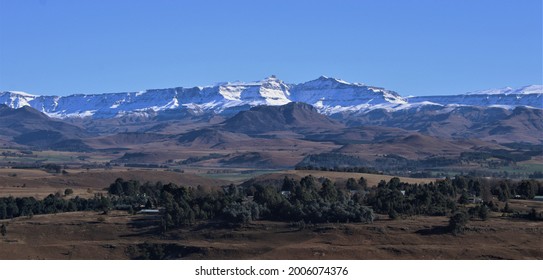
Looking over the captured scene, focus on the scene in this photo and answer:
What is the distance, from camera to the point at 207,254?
238 ft

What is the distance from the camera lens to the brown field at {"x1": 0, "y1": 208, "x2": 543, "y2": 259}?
69875 mm

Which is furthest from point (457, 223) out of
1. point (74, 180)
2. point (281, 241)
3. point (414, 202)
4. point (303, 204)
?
point (74, 180)

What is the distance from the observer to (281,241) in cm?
7531

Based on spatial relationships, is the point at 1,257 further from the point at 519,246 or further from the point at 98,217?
the point at 519,246

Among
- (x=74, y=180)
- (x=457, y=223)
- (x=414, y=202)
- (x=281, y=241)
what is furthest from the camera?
(x=74, y=180)

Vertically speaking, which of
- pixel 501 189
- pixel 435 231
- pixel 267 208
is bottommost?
pixel 435 231

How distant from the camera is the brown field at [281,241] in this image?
69875mm

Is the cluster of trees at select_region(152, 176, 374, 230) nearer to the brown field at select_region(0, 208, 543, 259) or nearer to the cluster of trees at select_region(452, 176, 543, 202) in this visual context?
the brown field at select_region(0, 208, 543, 259)

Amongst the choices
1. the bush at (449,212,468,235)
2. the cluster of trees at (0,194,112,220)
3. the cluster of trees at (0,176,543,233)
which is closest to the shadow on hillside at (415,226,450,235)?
the bush at (449,212,468,235)

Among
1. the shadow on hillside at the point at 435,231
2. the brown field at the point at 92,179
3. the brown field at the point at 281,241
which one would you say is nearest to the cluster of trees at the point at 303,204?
the shadow on hillside at the point at 435,231

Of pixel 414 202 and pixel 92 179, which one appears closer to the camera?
pixel 414 202

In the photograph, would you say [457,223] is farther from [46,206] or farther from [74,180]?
→ [74,180]

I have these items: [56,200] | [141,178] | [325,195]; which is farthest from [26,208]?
[141,178]

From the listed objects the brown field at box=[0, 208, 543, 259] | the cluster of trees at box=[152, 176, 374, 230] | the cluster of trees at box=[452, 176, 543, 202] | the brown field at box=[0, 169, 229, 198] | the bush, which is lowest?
the brown field at box=[0, 208, 543, 259]
